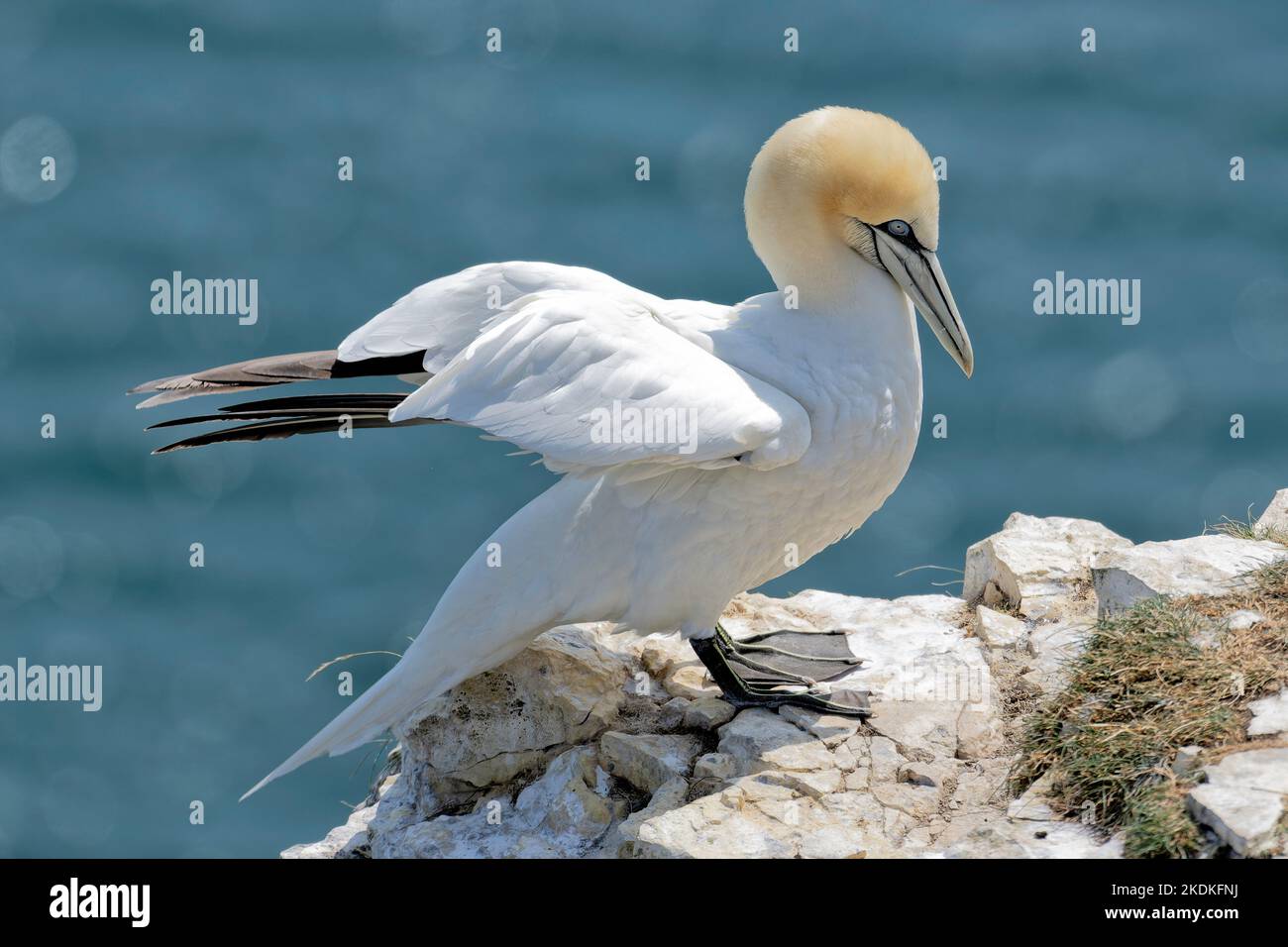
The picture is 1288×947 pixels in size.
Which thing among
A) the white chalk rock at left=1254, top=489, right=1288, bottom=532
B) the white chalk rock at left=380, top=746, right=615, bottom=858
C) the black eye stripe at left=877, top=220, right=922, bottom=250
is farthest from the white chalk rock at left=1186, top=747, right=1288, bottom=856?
the black eye stripe at left=877, top=220, right=922, bottom=250

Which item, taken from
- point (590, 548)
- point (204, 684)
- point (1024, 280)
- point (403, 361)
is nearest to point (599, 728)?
point (590, 548)

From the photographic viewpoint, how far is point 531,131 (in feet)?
48.2

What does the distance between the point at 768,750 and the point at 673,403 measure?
1.37 m

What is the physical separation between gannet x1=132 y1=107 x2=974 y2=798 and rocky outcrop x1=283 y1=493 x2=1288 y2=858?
0.22 metres

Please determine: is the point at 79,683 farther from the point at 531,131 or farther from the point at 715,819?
the point at 715,819

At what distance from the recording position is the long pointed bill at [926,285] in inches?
281

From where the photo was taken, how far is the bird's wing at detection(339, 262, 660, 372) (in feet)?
22.7

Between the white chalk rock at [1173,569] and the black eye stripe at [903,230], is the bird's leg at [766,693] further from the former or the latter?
the black eye stripe at [903,230]

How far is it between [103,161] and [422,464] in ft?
13.3

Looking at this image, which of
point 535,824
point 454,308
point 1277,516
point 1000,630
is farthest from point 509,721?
point 1277,516

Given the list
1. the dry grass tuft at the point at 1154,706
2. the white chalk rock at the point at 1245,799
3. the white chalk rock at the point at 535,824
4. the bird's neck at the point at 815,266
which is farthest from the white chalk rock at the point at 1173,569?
the white chalk rock at the point at 535,824

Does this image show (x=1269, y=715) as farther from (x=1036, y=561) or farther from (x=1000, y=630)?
(x=1036, y=561)

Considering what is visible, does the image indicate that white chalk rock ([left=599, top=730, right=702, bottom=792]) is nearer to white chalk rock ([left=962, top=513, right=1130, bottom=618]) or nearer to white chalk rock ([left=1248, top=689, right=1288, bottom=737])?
white chalk rock ([left=962, top=513, right=1130, bottom=618])

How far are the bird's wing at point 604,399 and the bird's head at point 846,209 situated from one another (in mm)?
631
